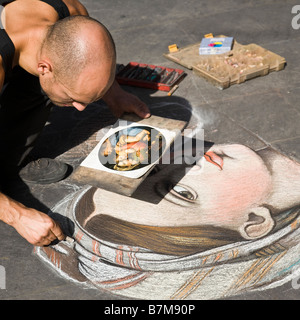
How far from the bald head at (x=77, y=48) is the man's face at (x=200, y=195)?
135cm

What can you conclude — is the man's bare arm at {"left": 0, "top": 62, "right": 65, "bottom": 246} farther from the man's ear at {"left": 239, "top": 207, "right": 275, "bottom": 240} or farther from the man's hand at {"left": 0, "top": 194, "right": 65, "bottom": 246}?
the man's ear at {"left": 239, "top": 207, "right": 275, "bottom": 240}

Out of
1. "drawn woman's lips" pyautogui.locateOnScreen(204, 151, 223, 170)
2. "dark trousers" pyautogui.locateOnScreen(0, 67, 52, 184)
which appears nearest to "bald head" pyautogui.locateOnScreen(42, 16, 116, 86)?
"dark trousers" pyautogui.locateOnScreen(0, 67, 52, 184)

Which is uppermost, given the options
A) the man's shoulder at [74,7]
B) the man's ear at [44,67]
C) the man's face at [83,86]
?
the man's shoulder at [74,7]

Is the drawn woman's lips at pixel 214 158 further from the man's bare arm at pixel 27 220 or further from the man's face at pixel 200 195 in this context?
the man's bare arm at pixel 27 220

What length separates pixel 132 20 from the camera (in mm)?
8125

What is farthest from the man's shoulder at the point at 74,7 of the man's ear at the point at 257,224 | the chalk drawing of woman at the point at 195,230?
the man's ear at the point at 257,224

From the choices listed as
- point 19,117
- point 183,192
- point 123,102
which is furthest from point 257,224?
point 19,117

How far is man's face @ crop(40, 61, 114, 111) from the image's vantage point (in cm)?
359

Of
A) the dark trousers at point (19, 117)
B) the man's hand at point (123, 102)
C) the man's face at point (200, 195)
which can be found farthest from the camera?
the man's hand at point (123, 102)

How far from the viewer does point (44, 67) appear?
371cm

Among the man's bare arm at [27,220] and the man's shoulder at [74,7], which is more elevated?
the man's shoulder at [74,7]

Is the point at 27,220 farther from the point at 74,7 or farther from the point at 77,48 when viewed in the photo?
the point at 74,7

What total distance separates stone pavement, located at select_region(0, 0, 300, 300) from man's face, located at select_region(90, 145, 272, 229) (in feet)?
1.59

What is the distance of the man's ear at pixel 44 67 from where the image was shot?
3671 mm
